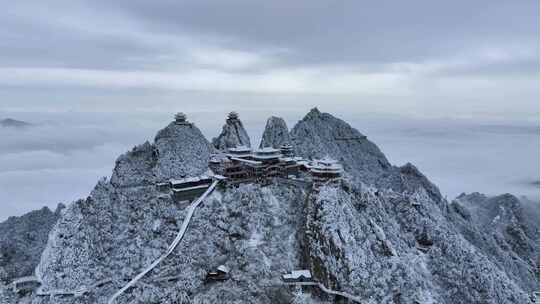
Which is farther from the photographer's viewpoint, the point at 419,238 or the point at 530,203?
the point at 530,203

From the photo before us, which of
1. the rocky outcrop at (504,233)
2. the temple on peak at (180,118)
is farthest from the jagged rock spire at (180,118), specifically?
the rocky outcrop at (504,233)

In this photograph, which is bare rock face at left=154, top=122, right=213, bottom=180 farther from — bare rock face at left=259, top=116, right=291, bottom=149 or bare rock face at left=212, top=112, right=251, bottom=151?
bare rock face at left=259, top=116, right=291, bottom=149

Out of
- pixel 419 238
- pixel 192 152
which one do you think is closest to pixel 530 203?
pixel 419 238

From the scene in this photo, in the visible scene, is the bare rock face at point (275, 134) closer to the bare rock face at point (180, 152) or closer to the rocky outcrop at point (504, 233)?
the bare rock face at point (180, 152)

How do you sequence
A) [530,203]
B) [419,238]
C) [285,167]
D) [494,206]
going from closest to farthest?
[419,238]
[285,167]
[494,206]
[530,203]

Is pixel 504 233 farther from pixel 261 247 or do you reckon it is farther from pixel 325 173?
pixel 261 247

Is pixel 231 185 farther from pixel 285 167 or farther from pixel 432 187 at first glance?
pixel 432 187

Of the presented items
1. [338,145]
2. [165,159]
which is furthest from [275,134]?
[165,159]
